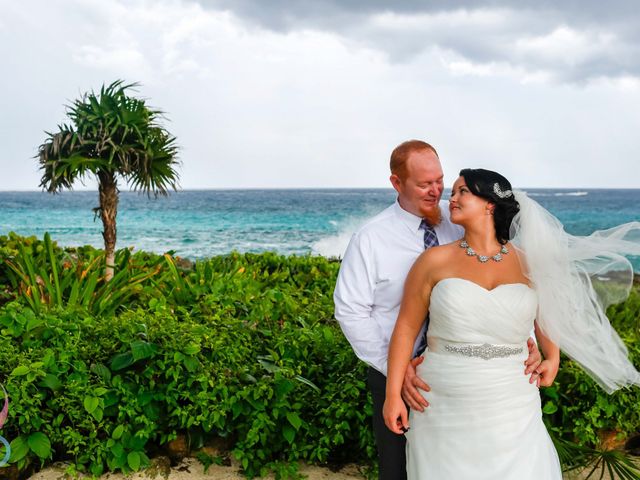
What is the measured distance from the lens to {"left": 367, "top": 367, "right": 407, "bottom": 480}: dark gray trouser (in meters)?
3.38

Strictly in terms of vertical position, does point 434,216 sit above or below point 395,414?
above

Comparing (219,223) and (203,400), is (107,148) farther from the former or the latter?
(219,223)

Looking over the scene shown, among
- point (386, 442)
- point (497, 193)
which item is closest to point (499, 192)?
point (497, 193)

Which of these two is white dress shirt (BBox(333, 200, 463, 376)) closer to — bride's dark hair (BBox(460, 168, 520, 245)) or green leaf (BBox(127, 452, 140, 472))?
bride's dark hair (BBox(460, 168, 520, 245))

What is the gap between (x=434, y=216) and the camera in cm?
330

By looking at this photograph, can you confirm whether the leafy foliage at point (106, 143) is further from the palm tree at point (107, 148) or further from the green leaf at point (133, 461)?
the green leaf at point (133, 461)

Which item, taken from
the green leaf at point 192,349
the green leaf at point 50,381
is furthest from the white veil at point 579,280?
the green leaf at point 50,381

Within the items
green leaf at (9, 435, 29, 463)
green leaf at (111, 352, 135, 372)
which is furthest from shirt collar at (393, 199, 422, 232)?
green leaf at (9, 435, 29, 463)

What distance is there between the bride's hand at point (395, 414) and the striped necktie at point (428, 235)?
2.50 ft

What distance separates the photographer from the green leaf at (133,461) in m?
4.20

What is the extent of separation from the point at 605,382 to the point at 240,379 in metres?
2.17

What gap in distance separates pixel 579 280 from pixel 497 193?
26.4 inches

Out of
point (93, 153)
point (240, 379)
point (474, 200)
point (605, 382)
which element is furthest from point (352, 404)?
point (93, 153)

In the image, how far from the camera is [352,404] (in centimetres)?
427
